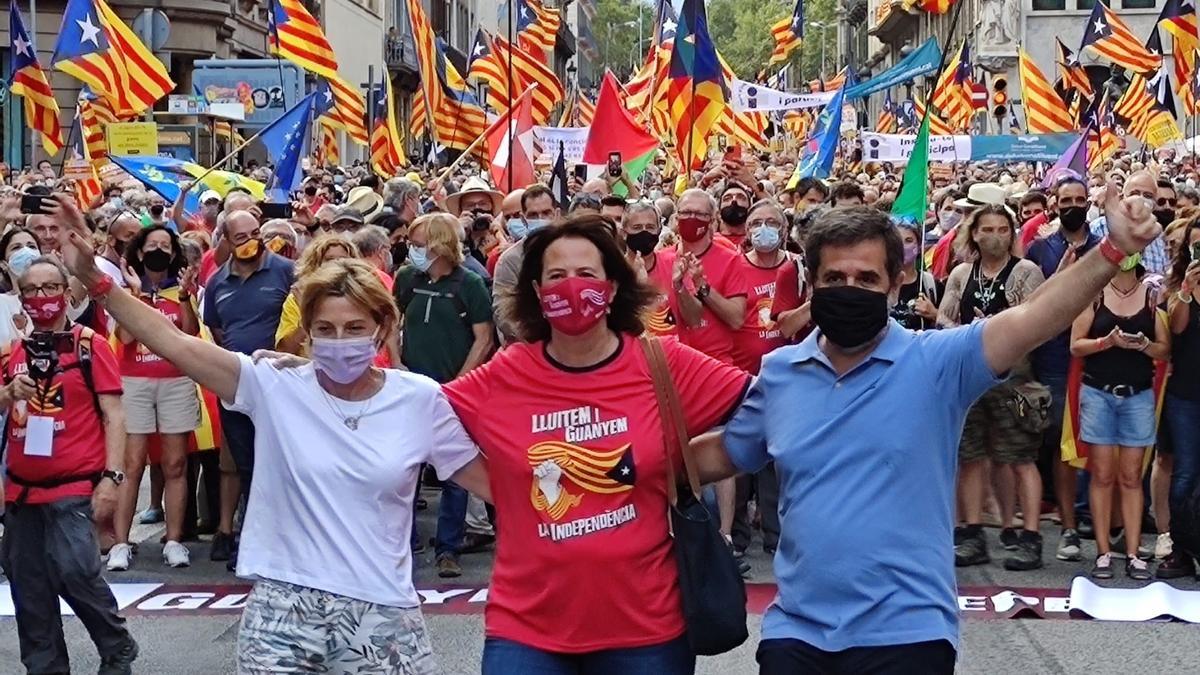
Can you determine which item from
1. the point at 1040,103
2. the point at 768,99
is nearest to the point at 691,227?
the point at 768,99

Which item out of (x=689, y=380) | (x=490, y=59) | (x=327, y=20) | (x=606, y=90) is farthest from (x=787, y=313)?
(x=327, y=20)

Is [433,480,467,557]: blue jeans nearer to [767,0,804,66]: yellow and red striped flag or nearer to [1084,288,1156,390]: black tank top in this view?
[1084,288,1156,390]: black tank top

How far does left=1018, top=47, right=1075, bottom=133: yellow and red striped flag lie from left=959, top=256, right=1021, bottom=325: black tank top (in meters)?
17.1

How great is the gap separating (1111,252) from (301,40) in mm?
16370

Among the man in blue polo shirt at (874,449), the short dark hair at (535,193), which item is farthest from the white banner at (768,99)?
the man in blue polo shirt at (874,449)

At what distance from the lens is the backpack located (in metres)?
9.70

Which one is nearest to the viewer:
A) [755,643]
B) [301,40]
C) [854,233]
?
[854,233]

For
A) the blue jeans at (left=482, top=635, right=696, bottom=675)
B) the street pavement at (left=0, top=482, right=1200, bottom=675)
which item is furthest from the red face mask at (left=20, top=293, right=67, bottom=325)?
the blue jeans at (left=482, top=635, right=696, bottom=675)

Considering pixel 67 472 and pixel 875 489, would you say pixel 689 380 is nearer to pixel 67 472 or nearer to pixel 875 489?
pixel 875 489

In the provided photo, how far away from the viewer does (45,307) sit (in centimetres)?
686

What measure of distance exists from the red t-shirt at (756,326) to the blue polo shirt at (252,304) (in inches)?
93.3

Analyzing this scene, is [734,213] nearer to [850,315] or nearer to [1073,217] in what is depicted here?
[1073,217]

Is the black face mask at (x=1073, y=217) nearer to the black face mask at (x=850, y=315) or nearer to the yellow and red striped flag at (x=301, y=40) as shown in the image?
the black face mask at (x=850, y=315)

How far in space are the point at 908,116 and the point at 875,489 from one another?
1530 inches
